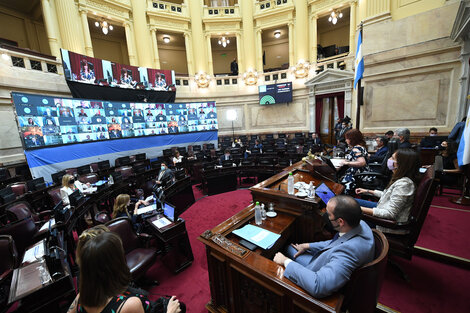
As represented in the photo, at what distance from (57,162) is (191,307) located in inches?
327

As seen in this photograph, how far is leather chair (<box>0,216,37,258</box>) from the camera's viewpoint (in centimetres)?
299

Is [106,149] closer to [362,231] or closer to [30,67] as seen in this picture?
[30,67]

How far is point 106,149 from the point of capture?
9133 millimetres

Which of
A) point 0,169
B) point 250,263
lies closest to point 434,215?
point 250,263

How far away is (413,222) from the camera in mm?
2184

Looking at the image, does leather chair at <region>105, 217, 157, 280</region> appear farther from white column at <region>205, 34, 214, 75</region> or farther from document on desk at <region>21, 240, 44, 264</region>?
white column at <region>205, 34, 214, 75</region>

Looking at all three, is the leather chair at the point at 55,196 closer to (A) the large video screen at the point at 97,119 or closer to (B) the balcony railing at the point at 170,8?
(A) the large video screen at the point at 97,119

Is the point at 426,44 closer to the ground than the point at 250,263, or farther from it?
farther from it

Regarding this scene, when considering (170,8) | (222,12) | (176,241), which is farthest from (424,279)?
(170,8)

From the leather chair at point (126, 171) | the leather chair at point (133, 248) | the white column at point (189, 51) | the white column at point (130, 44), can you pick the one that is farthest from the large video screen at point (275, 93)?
the leather chair at point (133, 248)

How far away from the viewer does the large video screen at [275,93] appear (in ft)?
42.6

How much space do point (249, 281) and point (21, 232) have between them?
4.00 meters

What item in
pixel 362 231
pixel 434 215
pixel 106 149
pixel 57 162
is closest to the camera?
pixel 362 231

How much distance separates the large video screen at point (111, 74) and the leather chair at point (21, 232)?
25.2 ft
